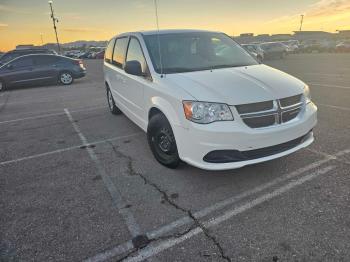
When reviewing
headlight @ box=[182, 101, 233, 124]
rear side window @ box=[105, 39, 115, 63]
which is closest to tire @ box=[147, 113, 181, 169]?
headlight @ box=[182, 101, 233, 124]

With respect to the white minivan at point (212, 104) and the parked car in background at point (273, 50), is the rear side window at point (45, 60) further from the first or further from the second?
the parked car in background at point (273, 50)

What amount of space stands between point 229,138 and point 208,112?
1.21 ft

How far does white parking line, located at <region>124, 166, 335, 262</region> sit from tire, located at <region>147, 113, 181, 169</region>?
3.50 ft

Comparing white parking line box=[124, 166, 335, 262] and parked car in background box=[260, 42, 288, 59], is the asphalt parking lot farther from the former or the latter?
parked car in background box=[260, 42, 288, 59]

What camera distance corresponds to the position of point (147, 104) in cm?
435

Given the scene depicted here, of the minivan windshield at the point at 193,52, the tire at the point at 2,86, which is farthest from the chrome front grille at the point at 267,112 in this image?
the tire at the point at 2,86

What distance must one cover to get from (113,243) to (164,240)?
1.53 ft

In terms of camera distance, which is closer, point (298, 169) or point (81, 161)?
point (298, 169)

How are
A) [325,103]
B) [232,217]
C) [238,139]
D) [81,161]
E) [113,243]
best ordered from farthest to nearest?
[325,103] → [81,161] → [238,139] → [232,217] → [113,243]

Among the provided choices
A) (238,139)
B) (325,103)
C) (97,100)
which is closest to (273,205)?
(238,139)

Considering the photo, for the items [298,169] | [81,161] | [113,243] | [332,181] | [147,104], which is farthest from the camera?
[81,161]

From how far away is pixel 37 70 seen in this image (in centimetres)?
1405

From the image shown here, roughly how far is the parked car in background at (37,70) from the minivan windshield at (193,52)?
11.0 m

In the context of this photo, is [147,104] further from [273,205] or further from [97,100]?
[97,100]
